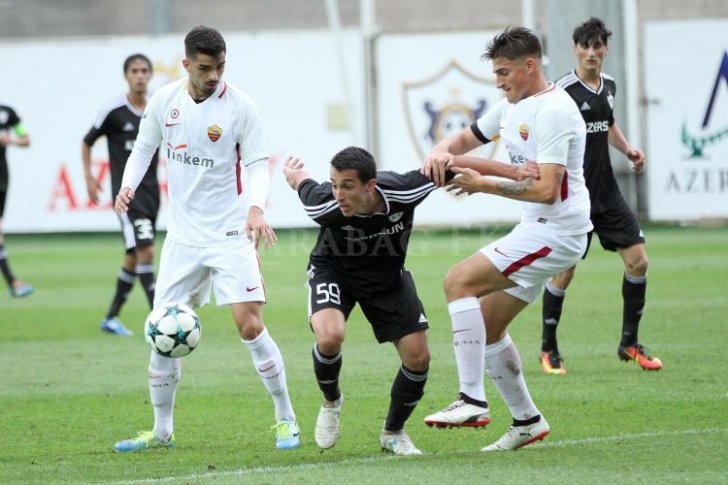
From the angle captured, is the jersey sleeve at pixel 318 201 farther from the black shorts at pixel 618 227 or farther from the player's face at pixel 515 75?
the black shorts at pixel 618 227

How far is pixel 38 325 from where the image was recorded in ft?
40.2

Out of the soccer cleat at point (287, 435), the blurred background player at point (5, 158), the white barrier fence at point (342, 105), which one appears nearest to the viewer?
the soccer cleat at point (287, 435)

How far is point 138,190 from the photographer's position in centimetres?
1129

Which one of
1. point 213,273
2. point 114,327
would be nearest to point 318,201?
point 213,273

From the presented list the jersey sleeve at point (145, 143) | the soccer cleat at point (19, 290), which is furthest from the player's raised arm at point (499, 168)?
the soccer cleat at point (19, 290)

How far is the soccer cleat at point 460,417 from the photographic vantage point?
249 inches

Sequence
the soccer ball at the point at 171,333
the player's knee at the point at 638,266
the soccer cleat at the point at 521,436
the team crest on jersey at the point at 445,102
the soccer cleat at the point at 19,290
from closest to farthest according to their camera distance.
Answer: the soccer cleat at the point at 521,436 < the soccer ball at the point at 171,333 < the player's knee at the point at 638,266 < the soccer cleat at the point at 19,290 < the team crest on jersey at the point at 445,102

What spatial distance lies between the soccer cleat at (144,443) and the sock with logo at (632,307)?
375 centimetres

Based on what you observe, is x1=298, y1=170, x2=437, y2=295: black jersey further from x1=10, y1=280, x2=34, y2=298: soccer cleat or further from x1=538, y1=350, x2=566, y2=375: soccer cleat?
x1=10, y1=280, x2=34, y2=298: soccer cleat

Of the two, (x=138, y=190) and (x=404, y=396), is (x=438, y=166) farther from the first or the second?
(x=138, y=190)

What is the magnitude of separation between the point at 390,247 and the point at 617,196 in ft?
10.7

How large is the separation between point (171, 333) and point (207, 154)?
1050 mm

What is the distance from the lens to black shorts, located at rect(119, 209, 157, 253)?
1126cm

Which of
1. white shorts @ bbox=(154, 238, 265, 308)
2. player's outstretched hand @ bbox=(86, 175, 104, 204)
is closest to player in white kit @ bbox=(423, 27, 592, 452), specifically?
white shorts @ bbox=(154, 238, 265, 308)
